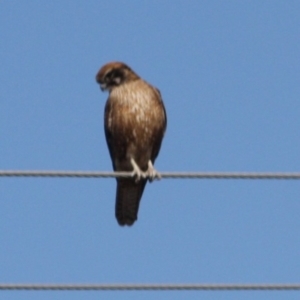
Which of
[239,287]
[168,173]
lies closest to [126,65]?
[168,173]

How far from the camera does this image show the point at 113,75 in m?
11.3

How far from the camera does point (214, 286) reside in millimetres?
6977

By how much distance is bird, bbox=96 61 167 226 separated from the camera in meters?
10.9

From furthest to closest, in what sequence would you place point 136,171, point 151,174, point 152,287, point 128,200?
point 128,200, point 136,171, point 151,174, point 152,287

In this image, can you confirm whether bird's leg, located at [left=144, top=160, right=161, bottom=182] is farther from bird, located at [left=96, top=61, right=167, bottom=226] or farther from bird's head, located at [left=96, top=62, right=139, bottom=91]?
bird's head, located at [left=96, top=62, right=139, bottom=91]

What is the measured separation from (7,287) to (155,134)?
14.2 feet

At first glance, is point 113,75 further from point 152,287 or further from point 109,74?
point 152,287

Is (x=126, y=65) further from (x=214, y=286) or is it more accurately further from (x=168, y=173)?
(x=214, y=286)

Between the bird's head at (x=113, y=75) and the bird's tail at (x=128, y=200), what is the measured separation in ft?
2.95

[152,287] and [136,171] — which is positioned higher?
[136,171]

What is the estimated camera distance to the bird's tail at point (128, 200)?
11.1 metres

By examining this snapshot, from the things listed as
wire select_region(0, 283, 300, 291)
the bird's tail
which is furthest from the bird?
wire select_region(0, 283, 300, 291)

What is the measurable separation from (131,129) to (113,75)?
676 mm

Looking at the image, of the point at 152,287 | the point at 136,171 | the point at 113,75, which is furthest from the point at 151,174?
the point at 152,287
